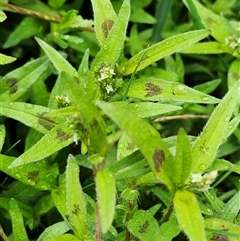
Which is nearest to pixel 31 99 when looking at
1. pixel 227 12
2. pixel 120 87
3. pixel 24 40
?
pixel 24 40

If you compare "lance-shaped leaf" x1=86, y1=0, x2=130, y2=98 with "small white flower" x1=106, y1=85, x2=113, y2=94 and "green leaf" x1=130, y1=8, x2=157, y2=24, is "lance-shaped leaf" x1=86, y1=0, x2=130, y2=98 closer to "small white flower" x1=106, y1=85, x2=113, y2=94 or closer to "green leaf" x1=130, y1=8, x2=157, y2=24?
"small white flower" x1=106, y1=85, x2=113, y2=94

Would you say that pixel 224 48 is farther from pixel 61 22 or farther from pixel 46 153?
pixel 46 153

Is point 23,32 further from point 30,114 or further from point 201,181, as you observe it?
point 201,181

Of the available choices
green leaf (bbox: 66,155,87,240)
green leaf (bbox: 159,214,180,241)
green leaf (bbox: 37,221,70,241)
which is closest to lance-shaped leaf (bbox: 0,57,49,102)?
green leaf (bbox: 37,221,70,241)

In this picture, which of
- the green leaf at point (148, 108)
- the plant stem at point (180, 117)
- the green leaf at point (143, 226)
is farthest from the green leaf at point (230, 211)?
the plant stem at point (180, 117)

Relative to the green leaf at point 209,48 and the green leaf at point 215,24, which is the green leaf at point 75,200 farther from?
the green leaf at point 215,24
